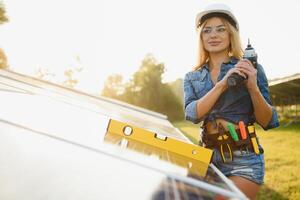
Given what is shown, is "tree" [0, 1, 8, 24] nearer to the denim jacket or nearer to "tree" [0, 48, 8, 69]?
"tree" [0, 48, 8, 69]

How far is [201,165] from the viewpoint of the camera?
199 cm

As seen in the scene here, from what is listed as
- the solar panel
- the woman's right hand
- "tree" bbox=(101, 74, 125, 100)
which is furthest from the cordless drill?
"tree" bbox=(101, 74, 125, 100)

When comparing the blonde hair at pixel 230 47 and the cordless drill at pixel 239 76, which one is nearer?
→ the cordless drill at pixel 239 76

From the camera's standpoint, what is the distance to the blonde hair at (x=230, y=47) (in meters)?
2.59

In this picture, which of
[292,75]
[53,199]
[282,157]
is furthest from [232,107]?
[292,75]

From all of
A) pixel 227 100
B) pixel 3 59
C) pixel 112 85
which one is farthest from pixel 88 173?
pixel 112 85

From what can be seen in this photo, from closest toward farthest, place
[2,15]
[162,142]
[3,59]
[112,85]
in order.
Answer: [162,142] < [2,15] < [3,59] < [112,85]

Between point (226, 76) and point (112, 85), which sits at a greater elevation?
point (226, 76)

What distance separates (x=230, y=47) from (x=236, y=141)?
2.25 ft

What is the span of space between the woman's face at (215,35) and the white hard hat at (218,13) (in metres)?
0.04

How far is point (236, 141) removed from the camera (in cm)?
237

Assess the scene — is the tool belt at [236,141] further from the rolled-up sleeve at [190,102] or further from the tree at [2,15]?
the tree at [2,15]

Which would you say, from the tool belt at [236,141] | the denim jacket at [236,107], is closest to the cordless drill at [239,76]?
the denim jacket at [236,107]

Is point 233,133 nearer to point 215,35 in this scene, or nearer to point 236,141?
point 236,141
